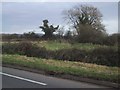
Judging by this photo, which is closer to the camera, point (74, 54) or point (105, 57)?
point (105, 57)

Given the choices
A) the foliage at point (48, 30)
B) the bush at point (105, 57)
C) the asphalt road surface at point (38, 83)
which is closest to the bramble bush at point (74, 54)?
the bush at point (105, 57)

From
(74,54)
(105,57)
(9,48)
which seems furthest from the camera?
(9,48)

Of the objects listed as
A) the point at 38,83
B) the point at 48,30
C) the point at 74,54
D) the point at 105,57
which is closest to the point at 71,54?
the point at 74,54

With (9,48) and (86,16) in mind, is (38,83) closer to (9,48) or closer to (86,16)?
(9,48)

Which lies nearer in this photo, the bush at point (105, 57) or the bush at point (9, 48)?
the bush at point (105, 57)

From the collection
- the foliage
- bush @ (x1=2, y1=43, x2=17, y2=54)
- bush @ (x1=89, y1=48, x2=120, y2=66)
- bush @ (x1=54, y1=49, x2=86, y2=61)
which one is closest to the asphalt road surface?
bush @ (x1=89, y1=48, x2=120, y2=66)

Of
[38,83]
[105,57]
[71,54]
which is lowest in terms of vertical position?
[38,83]

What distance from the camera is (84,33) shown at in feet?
173

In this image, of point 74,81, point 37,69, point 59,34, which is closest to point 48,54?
point 37,69

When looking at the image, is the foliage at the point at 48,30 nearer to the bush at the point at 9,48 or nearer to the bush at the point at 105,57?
the bush at the point at 9,48

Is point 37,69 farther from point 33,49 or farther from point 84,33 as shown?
point 84,33

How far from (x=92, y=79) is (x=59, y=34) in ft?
160

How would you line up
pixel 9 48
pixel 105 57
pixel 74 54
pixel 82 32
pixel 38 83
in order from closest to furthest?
1. pixel 38 83
2. pixel 105 57
3. pixel 74 54
4. pixel 9 48
5. pixel 82 32

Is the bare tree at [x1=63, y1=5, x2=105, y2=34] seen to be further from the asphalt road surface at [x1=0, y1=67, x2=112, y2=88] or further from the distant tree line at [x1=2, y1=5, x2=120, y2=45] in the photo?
the asphalt road surface at [x1=0, y1=67, x2=112, y2=88]
